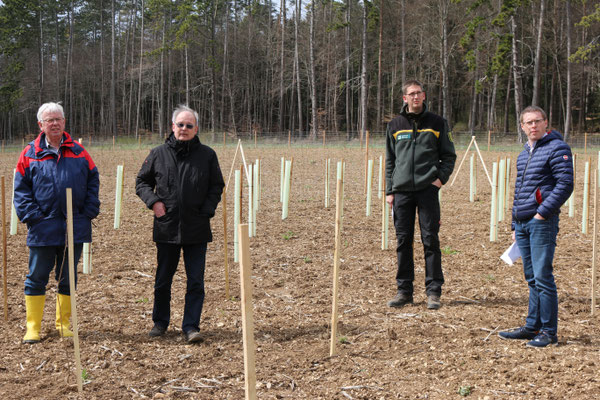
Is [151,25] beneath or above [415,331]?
above

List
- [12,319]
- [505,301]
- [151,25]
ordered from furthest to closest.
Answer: [151,25] < [505,301] < [12,319]

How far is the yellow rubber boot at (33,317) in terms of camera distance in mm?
4043

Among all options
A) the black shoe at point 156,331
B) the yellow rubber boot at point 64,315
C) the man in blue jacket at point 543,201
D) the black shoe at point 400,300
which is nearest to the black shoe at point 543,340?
the man in blue jacket at point 543,201

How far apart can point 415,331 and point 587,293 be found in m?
2.08

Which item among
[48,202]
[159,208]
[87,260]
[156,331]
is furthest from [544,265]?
[87,260]

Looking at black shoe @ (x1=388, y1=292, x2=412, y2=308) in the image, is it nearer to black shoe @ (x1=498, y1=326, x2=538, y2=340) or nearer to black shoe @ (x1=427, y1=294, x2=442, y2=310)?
black shoe @ (x1=427, y1=294, x2=442, y2=310)

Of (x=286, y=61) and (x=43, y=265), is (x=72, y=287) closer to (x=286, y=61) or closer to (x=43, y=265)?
(x=43, y=265)

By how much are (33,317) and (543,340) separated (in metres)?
3.58

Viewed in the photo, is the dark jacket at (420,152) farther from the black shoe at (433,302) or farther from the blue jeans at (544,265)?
the blue jeans at (544,265)

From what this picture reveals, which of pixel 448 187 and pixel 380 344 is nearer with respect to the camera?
pixel 380 344

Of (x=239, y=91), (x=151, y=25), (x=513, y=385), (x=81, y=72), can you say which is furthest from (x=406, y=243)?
(x=81, y=72)

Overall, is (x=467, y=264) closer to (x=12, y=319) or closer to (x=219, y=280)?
(x=219, y=280)

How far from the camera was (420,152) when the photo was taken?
4668 millimetres

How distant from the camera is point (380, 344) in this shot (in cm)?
394
